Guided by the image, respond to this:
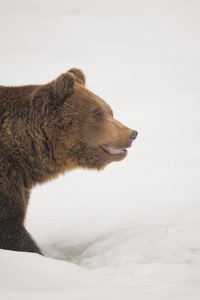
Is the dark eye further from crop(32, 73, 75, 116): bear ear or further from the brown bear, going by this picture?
crop(32, 73, 75, 116): bear ear

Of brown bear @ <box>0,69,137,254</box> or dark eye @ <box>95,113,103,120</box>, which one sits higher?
dark eye @ <box>95,113,103,120</box>

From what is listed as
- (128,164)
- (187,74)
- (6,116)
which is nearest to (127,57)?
(187,74)

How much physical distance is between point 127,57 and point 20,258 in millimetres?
21302

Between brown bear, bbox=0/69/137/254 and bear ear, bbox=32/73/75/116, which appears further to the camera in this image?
bear ear, bbox=32/73/75/116

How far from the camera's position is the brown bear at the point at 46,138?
3537mm

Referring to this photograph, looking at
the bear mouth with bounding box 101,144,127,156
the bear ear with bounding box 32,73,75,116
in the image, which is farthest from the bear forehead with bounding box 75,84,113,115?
the bear mouth with bounding box 101,144,127,156

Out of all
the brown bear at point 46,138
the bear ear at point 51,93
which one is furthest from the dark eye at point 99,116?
the bear ear at point 51,93

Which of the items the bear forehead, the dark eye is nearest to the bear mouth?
the dark eye

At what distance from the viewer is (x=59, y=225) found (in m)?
5.07

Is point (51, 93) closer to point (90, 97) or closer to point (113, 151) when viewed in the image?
point (90, 97)

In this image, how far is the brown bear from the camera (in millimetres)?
3537

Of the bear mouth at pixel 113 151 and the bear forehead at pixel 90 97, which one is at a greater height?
the bear forehead at pixel 90 97

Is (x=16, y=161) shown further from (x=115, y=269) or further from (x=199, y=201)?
(x=199, y=201)

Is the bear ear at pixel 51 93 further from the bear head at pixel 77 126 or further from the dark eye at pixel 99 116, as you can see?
the dark eye at pixel 99 116
